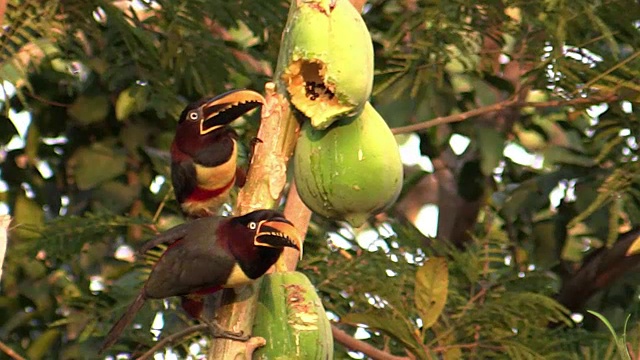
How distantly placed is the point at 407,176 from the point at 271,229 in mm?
1856

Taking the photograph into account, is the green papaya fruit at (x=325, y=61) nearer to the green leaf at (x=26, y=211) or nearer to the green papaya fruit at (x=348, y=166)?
A: the green papaya fruit at (x=348, y=166)

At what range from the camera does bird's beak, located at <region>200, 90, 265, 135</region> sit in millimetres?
1072

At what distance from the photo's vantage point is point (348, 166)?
3.53 feet

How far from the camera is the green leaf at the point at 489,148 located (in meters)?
2.35

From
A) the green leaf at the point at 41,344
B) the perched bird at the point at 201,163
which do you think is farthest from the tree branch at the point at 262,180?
the green leaf at the point at 41,344

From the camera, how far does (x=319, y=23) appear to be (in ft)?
3.34

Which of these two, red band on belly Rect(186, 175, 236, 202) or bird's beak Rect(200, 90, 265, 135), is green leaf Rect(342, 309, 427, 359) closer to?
red band on belly Rect(186, 175, 236, 202)

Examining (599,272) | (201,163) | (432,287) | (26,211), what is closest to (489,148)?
(599,272)

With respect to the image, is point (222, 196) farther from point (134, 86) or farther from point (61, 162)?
point (61, 162)

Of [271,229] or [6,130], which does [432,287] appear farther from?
[6,130]

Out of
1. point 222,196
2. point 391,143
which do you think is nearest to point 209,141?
point 222,196

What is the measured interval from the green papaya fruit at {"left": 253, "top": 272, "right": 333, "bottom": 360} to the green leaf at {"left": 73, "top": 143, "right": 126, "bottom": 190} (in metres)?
1.41

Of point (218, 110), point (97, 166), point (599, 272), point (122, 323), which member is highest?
point (218, 110)

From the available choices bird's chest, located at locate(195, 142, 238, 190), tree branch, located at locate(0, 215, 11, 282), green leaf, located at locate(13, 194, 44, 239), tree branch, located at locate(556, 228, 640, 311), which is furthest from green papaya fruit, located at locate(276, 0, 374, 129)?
green leaf, located at locate(13, 194, 44, 239)
